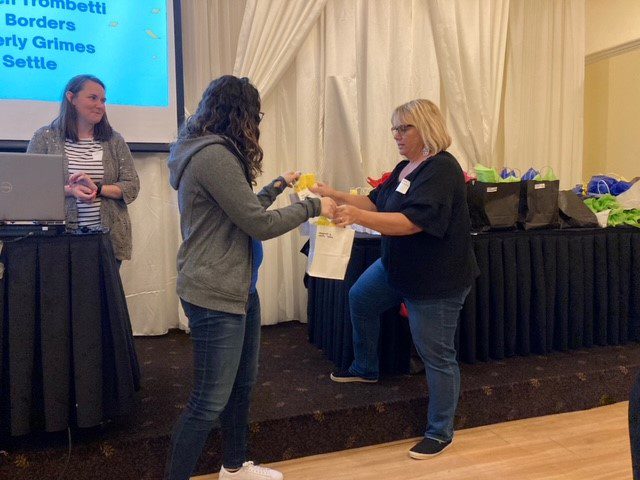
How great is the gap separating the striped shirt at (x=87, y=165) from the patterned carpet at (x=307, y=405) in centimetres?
79

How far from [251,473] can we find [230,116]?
1.18m

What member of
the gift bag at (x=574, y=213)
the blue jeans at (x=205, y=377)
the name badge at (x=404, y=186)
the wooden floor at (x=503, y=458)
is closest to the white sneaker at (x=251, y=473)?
the wooden floor at (x=503, y=458)

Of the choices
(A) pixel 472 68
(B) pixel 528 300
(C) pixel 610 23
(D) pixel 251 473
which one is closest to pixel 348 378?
(D) pixel 251 473

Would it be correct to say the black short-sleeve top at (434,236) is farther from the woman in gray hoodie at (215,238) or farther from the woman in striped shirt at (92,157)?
the woman in striped shirt at (92,157)

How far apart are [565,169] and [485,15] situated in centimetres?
137

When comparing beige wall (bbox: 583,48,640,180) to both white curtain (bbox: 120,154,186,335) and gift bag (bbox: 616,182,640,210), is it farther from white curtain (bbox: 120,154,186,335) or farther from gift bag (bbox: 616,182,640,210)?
white curtain (bbox: 120,154,186,335)

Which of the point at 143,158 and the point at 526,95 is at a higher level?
the point at 526,95

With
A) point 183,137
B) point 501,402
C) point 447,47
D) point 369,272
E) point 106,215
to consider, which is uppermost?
point 447,47

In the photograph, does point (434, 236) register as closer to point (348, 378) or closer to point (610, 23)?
point (348, 378)

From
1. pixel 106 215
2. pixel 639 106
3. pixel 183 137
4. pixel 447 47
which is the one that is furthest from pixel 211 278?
pixel 639 106

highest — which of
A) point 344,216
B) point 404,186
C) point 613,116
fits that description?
point 613,116

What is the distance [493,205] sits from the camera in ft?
9.47

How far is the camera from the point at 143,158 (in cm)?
323

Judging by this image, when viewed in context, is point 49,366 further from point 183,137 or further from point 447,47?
point 447,47
